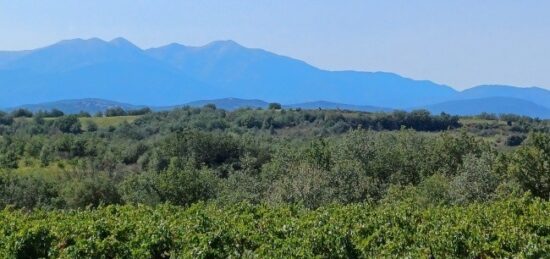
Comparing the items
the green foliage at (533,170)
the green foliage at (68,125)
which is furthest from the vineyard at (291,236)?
the green foliage at (68,125)

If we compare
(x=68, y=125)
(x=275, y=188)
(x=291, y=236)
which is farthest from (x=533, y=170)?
(x=68, y=125)

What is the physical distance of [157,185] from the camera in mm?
53938

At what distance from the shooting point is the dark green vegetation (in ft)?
55.4

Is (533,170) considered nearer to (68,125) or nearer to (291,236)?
(291,236)

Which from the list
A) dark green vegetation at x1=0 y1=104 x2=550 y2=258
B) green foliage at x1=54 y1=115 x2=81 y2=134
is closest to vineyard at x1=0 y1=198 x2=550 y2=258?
dark green vegetation at x1=0 y1=104 x2=550 y2=258

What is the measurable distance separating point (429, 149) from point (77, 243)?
162 ft

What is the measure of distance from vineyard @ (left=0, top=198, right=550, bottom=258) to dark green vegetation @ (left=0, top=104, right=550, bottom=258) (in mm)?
54

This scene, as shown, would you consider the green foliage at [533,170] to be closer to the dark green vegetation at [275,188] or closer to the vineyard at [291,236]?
the dark green vegetation at [275,188]

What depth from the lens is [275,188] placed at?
164 ft

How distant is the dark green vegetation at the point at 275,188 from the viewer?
16.9 meters

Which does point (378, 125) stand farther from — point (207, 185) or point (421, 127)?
point (207, 185)

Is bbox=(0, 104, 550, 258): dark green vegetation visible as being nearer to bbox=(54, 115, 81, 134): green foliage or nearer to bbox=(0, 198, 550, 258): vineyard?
bbox=(0, 198, 550, 258): vineyard

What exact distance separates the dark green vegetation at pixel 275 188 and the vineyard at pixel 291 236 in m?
0.05

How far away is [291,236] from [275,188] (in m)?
32.4
